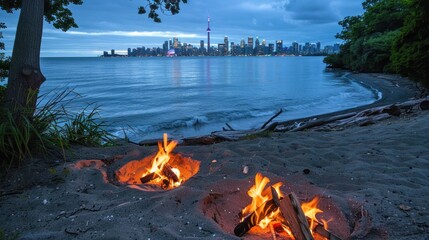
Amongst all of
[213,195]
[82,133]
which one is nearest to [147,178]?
[213,195]

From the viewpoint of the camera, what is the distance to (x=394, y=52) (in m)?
17.7

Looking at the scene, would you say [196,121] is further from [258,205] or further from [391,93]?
[258,205]

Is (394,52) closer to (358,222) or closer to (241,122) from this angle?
(241,122)

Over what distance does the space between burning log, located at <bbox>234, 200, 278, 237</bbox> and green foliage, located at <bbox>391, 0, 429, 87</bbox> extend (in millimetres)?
15013

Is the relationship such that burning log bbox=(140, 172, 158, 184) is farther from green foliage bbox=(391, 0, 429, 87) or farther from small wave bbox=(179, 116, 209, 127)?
green foliage bbox=(391, 0, 429, 87)

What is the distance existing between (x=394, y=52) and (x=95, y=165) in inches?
699

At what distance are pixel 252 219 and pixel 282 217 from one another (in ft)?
0.94

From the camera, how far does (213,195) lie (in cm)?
386

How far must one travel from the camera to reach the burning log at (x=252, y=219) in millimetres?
3104

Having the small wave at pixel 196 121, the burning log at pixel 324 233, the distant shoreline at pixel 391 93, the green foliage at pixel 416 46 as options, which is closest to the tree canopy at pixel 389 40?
the green foliage at pixel 416 46

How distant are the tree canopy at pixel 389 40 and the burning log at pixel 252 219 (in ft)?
49.3

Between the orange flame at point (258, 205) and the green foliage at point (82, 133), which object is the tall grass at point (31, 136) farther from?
the orange flame at point (258, 205)

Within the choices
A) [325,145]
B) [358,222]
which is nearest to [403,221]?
[358,222]

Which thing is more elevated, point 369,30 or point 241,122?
point 369,30
